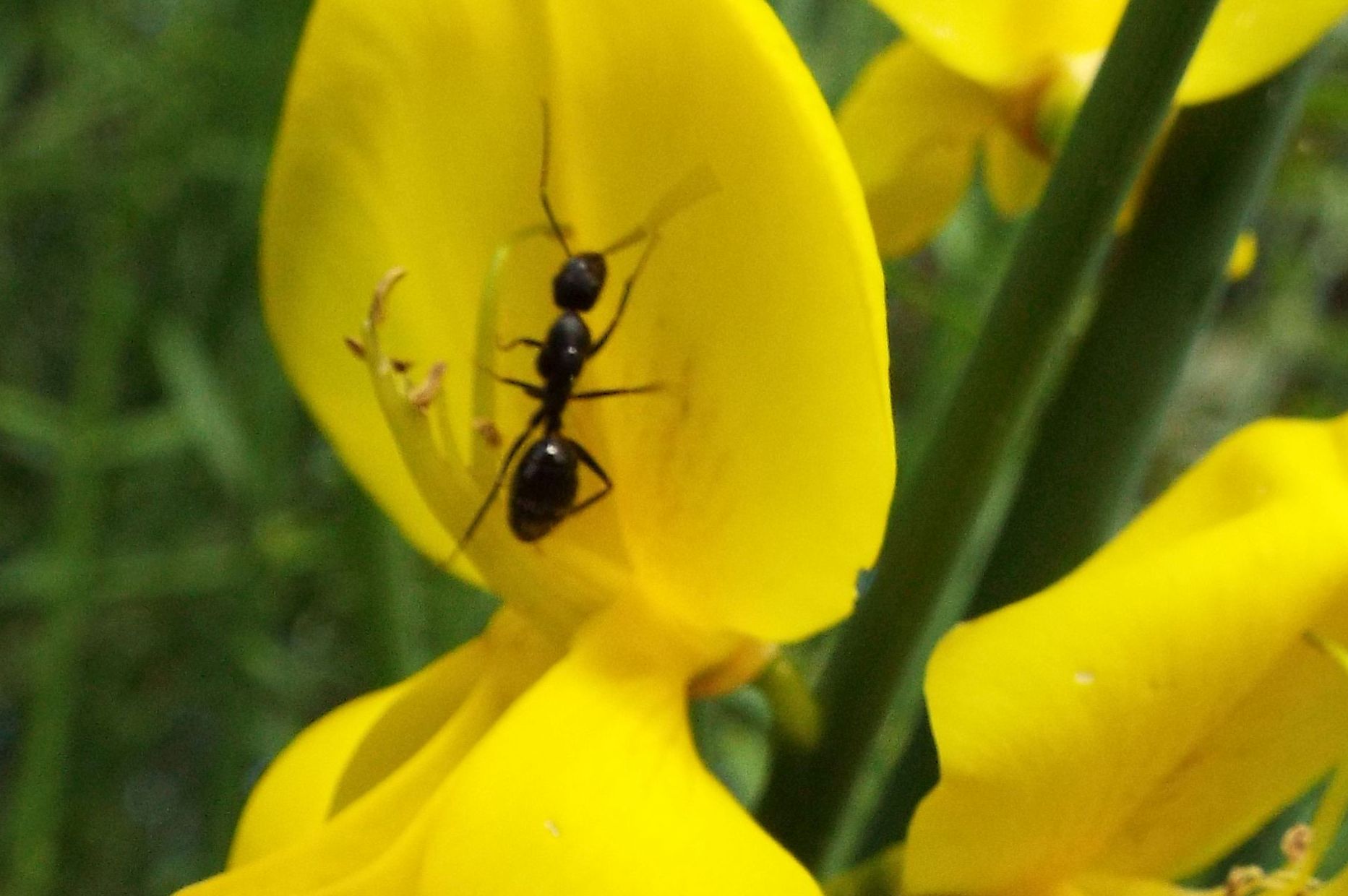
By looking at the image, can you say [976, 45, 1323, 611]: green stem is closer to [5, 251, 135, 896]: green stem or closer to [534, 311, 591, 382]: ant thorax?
[534, 311, 591, 382]: ant thorax

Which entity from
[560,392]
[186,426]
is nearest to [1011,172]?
[560,392]

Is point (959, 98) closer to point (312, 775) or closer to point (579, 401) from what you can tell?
point (579, 401)

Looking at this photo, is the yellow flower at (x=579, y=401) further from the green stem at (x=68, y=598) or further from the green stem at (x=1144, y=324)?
the green stem at (x=68, y=598)

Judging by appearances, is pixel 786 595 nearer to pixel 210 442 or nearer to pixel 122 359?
pixel 210 442

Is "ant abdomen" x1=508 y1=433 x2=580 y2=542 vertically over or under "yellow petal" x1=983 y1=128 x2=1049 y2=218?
under

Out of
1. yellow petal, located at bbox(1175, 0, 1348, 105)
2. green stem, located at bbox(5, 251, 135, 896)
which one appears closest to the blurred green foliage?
green stem, located at bbox(5, 251, 135, 896)

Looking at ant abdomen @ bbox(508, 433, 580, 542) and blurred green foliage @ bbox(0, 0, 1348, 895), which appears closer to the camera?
ant abdomen @ bbox(508, 433, 580, 542)

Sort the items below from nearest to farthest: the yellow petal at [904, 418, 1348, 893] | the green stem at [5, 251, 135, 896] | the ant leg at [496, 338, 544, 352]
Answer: the yellow petal at [904, 418, 1348, 893], the ant leg at [496, 338, 544, 352], the green stem at [5, 251, 135, 896]

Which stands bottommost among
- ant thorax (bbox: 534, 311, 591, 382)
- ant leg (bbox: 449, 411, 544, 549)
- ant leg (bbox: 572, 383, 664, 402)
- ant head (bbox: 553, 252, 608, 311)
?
ant leg (bbox: 449, 411, 544, 549)
